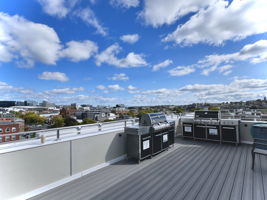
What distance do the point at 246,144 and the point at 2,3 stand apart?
36.6 feet

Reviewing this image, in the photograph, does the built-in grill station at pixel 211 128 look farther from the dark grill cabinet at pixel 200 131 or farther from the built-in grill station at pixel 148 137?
the built-in grill station at pixel 148 137

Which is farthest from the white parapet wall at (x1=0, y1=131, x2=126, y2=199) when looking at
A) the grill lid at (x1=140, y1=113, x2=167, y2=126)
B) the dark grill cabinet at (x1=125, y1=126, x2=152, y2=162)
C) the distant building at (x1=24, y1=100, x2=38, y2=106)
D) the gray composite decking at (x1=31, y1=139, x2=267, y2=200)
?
the distant building at (x1=24, y1=100, x2=38, y2=106)

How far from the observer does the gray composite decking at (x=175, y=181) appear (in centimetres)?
206

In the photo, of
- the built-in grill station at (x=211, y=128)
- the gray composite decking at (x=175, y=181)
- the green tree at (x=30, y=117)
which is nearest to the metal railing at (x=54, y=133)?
the gray composite decking at (x=175, y=181)

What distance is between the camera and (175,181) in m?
2.46

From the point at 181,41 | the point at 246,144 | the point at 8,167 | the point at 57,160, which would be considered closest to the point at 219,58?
the point at 181,41

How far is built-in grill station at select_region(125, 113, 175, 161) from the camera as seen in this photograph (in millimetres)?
3428

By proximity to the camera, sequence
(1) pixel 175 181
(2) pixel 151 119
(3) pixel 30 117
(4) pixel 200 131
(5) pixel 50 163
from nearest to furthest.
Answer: (5) pixel 50 163 < (1) pixel 175 181 < (2) pixel 151 119 < (4) pixel 200 131 < (3) pixel 30 117

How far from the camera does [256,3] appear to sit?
14.5 feet

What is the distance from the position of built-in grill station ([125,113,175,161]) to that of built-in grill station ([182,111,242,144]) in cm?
180

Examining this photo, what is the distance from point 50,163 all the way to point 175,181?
2.25 m

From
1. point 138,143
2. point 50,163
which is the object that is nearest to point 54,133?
point 50,163

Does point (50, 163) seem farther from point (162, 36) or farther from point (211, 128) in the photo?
point (162, 36)

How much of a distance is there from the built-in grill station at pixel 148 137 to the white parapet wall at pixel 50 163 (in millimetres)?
536
